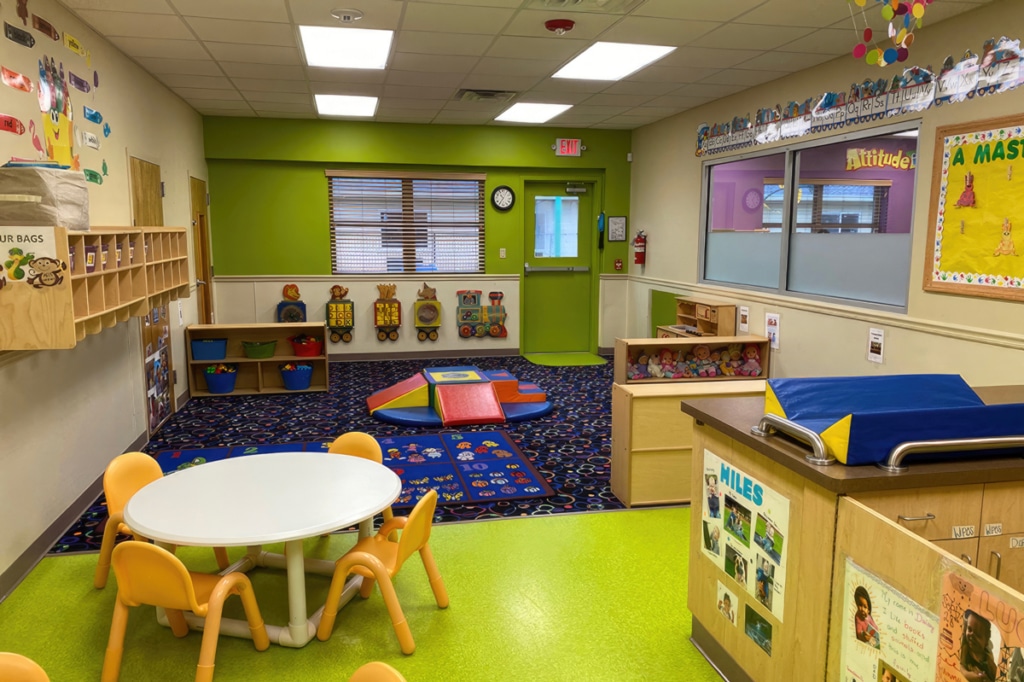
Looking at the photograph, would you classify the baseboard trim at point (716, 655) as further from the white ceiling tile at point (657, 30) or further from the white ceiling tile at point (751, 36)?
the white ceiling tile at point (751, 36)

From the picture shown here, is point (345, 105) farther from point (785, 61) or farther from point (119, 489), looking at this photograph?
point (119, 489)

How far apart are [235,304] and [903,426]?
27.0 ft

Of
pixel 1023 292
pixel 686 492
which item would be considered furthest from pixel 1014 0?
pixel 686 492

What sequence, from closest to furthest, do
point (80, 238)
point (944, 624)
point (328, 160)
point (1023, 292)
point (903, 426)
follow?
point (944, 624)
point (903, 426)
point (80, 238)
point (1023, 292)
point (328, 160)

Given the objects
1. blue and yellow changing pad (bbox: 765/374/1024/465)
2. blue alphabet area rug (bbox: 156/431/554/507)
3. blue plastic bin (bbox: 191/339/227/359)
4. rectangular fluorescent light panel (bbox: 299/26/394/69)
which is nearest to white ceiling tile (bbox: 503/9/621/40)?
rectangular fluorescent light panel (bbox: 299/26/394/69)

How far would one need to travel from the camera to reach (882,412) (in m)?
1.97

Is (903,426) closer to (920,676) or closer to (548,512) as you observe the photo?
(920,676)

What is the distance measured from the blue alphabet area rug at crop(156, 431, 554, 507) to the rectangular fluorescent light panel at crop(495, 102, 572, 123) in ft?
12.6

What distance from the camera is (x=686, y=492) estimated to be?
4.40 meters

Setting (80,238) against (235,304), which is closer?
(80,238)

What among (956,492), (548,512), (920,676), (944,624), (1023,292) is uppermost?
(1023,292)

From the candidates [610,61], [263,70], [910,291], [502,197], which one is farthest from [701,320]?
[263,70]

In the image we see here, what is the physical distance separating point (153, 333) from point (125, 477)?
2990 mm

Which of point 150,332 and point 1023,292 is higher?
point 1023,292
